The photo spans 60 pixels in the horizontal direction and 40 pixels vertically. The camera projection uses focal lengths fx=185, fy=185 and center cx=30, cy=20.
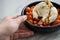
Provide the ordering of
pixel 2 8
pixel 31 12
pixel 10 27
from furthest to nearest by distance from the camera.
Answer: pixel 2 8
pixel 31 12
pixel 10 27

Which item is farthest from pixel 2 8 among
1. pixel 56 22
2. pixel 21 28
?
pixel 56 22

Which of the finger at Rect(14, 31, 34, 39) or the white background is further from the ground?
the white background

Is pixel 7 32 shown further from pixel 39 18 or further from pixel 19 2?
pixel 19 2

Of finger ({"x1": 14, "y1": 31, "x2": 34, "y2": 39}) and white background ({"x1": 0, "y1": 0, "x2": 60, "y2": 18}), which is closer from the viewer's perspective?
finger ({"x1": 14, "y1": 31, "x2": 34, "y2": 39})

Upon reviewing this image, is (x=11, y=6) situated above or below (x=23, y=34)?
above

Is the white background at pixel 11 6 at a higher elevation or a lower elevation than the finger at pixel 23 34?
higher

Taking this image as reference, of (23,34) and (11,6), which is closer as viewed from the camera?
(23,34)

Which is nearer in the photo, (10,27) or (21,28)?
(10,27)

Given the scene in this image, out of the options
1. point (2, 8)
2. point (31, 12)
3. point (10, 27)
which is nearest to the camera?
point (10, 27)

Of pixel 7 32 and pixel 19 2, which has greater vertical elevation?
pixel 19 2

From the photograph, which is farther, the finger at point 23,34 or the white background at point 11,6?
the white background at point 11,6
